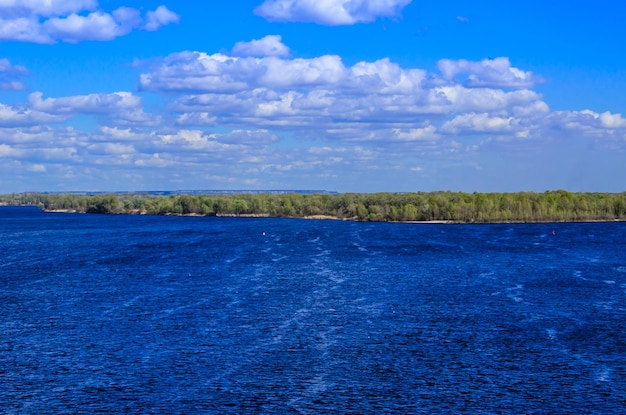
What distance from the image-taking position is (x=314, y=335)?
46094 millimetres

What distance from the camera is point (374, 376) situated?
124 ft

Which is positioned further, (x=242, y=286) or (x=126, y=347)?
(x=242, y=286)

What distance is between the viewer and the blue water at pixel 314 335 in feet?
113

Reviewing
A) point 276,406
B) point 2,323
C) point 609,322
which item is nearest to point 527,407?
point 276,406

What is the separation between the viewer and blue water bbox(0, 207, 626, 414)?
1361 inches

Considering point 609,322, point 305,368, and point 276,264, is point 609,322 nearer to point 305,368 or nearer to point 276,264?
point 305,368

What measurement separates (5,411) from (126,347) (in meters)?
11.1

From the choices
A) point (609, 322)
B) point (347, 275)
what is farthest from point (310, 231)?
point (609, 322)

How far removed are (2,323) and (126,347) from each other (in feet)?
40.9

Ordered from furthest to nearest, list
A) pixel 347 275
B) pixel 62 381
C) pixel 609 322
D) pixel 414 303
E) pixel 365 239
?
1. pixel 365 239
2. pixel 347 275
3. pixel 414 303
4. pixel 609 322
5. pixel 62 381

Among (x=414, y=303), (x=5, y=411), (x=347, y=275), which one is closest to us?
(x=5, y=411)

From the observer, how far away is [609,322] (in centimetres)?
4984

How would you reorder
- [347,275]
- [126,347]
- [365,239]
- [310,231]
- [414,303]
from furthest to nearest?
[310,231], [365,239], [347,275], [414,303], [126,347]

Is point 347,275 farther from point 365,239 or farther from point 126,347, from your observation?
point 365,239
